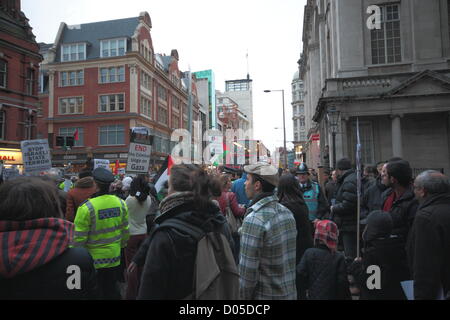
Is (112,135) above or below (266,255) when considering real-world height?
above

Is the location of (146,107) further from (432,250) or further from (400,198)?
(432,250)

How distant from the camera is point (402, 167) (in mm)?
4219

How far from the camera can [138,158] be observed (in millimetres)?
8164

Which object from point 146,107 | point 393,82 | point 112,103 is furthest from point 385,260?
point 146,107

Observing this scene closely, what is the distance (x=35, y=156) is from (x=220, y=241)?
8468mm

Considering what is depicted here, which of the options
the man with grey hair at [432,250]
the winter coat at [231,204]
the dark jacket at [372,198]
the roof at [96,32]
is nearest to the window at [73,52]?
the roof at [96,32]

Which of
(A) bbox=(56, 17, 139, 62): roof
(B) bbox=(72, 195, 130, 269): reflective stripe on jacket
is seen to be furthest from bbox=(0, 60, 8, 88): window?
(B) bbox=(72, 195, 130, 269): reflective stripe on jacket

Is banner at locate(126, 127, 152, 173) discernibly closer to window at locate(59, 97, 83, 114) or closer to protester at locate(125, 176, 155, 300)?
protester at locate(125, 176, 155, 300)

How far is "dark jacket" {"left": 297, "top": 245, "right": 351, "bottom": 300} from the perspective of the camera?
11.7ft

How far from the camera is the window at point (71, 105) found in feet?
141

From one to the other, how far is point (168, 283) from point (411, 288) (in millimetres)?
2473

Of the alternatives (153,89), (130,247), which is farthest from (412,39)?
(153,89)

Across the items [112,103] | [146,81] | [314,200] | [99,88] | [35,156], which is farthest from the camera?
[146,81]

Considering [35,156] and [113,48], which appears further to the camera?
[113,48]
